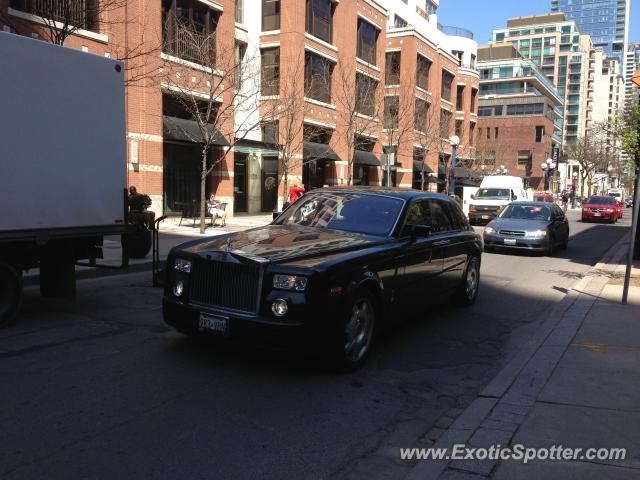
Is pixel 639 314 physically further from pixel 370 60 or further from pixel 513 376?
pixel 370 60

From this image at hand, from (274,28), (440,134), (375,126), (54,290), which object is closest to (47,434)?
(54,290)

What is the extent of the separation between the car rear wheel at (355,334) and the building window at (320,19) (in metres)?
27.2

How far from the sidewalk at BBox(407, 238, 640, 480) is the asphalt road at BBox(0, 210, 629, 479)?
0.23 m

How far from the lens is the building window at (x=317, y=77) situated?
2992 cm

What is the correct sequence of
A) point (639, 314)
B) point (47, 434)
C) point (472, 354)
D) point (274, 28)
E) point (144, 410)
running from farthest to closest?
1. point (274, 28)
2. point (639, 314)
3. point (472, 354)
4. point (144, 410)
5. point (47, 434)

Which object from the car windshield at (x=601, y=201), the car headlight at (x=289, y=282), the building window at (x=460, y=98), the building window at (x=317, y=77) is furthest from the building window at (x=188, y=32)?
the building window at (x=460, y=98)

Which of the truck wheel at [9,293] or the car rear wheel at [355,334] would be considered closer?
the car rear wheel at [355,334]

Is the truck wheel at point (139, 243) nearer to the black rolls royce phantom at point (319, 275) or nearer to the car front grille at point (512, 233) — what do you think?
the black rolls royce phantom at point (319, 275)

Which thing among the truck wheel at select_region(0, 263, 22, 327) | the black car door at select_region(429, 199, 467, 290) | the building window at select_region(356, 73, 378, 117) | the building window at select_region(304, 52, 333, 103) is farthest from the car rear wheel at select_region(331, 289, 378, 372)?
the building window at select_region(356, 73, 378, 117)

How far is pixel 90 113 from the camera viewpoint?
7.02m

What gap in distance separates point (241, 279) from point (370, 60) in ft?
113

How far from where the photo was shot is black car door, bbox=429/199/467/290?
24.0 ft

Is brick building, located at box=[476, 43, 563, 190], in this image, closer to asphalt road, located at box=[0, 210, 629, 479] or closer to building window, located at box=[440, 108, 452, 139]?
building window, located at box=[440, 108, 452, 139]

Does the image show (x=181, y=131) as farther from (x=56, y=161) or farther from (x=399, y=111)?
(x=399, y=111)
